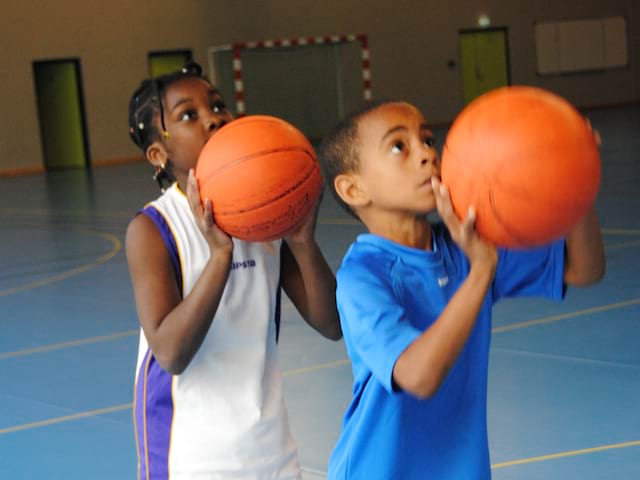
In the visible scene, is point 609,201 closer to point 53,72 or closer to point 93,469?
point 93,469

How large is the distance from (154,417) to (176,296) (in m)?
0.27

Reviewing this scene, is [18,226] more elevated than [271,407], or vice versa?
[271,407]

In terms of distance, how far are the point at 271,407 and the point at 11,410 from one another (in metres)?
2.88

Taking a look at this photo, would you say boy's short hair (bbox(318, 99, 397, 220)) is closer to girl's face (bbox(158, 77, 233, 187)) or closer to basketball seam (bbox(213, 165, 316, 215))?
basketball seam (bbox(213, 165, 316, 215))

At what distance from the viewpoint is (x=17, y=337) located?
642 cm

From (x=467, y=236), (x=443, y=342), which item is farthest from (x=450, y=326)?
(x=467, y=236)

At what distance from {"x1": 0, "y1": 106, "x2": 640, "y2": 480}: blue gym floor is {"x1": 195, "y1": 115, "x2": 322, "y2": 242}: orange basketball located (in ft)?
5.71

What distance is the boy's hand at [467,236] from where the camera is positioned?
1.81 m

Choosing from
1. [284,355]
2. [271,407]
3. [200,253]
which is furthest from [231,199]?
[284,355]

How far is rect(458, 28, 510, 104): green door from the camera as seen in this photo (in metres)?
26.1

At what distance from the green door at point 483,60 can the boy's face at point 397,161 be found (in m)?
24.2

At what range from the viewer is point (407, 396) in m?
1.97

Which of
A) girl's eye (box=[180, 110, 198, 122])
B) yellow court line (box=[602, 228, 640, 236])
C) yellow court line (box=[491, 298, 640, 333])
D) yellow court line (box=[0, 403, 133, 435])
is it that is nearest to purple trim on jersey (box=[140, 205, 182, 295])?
girl's eye (box=[180, 110, 198, 122])

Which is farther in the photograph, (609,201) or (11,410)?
(609,201)
